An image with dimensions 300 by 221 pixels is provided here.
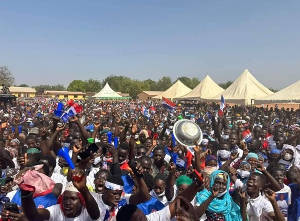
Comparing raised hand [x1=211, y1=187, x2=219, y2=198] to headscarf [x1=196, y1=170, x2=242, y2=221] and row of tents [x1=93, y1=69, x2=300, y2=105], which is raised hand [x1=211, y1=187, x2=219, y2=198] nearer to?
headscarf [x1=196, y1=170, x2=242, y2=221]

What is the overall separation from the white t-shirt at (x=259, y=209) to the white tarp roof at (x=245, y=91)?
2279cm

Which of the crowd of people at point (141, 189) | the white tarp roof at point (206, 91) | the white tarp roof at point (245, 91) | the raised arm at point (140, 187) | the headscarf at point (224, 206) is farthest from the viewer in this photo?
the white tarp roof at point (206, 91)

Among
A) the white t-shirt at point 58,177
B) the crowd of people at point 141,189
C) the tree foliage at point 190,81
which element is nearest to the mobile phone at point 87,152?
the crowd of people at point 141,189

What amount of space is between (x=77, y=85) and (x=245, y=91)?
2869 inches

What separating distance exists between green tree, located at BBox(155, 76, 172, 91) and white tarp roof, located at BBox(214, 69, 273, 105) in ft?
269

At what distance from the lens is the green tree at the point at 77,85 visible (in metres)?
91.7

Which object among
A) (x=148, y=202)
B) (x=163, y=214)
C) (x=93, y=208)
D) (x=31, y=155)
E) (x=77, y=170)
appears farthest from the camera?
(x=31, y=155)

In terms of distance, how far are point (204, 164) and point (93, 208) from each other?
116 inches

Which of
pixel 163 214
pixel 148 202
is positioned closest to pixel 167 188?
pixel 148 202

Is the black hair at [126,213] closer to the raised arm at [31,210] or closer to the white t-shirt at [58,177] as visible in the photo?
the raised arm at [31,210]

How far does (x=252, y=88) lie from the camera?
26781mm

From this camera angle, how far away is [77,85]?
92.4 metres

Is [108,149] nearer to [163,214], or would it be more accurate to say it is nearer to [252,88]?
[163,214]

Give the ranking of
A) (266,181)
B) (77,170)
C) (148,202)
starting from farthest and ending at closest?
(266,181) → (148,202) → (77,170)
